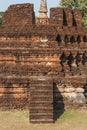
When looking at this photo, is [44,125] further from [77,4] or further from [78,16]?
[77,4]

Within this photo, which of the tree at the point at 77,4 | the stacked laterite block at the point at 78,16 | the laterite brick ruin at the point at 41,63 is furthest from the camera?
the tree at the point at 77,4

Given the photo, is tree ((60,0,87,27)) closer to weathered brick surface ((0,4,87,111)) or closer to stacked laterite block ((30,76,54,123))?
weathered brick surface ((0,4,87,111))

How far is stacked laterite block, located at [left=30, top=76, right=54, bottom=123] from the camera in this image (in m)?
7.74

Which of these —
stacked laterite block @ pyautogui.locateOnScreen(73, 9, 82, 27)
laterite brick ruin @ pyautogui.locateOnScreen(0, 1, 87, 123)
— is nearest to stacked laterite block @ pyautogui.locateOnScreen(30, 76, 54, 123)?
laterite brick ruin @ pyautogui.locateOnScreen(0, 1, 87, 123)

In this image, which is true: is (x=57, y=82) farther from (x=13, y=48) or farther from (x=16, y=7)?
(x=16, y=7)

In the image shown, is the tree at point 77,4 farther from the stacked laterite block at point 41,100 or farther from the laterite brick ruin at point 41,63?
the stacked laterite block at point 41,100

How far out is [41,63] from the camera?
981 cm

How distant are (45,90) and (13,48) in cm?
224

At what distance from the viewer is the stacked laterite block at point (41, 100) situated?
774 cm

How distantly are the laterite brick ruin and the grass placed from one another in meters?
0.22

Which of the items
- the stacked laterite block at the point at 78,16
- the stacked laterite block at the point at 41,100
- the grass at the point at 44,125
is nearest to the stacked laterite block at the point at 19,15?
the stacked laterite block at the point at 78,16

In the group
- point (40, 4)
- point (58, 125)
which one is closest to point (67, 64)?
point (58, 125)

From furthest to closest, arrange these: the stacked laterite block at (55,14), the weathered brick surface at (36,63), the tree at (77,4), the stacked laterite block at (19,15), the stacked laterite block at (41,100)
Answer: the tree at (77,4)
the stacked laterite block at (55,14)
the stacked laterite block at (19,15)
the weathered brick surface at (36,63)
the stacked laterite block at (41,100)

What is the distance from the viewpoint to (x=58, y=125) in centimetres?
743
